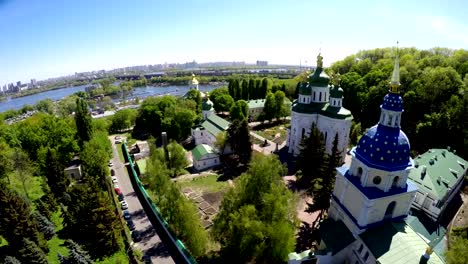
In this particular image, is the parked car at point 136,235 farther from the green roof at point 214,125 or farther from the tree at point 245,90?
the tree at point 245,90

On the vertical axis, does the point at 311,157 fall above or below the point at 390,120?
below

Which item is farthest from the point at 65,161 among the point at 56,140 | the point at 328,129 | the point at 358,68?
the point at 358,68

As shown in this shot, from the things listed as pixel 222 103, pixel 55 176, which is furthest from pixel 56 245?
pixel 222 103

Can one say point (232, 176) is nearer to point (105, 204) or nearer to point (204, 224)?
point (204, 224)

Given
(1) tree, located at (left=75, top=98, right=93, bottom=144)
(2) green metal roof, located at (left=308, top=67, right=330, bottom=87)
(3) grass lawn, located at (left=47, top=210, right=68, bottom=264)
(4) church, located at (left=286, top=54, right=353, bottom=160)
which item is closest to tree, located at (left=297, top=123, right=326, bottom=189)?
(4) church, located at (left=286, top=54, right=353, bottom=160)

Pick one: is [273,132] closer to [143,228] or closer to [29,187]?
[143,228]

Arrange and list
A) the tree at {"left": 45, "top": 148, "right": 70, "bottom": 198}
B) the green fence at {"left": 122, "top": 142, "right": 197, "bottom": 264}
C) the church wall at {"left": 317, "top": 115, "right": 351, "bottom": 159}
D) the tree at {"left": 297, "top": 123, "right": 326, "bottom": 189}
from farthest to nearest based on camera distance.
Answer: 1. the church wall at {"left": 317, "top": 115, "right": 351, "bottom": 159}
2. the tree at {"left": 297, "top": 123, "right": 326, "bottom": 189}
3. the tree at {"left": 45, "top": 148, "right": 70, "bottom": 198}
4. the green fence at {"left": 122, "top": 142, "right": 197, "bottom": 264}

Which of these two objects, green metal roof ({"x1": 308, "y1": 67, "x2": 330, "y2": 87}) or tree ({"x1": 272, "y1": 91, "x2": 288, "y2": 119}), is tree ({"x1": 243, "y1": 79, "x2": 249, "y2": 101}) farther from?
green metal roof ({"x1": 308, "y1": 67, "x2": 330, "y2": 87})

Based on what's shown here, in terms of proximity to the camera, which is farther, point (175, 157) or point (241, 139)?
point (241, 139)
